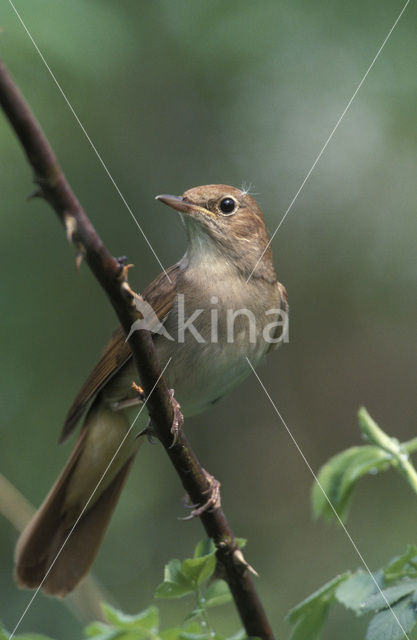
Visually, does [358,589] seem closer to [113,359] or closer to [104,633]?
[104,633]

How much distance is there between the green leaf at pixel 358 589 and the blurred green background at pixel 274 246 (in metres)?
2.58

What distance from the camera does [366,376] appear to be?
6344 mm

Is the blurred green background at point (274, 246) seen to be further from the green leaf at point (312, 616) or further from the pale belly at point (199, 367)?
the green leaf at point (312, 616)

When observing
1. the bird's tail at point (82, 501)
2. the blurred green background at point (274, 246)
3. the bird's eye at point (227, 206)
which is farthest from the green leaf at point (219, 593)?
the blurred green background at point (274, 246)

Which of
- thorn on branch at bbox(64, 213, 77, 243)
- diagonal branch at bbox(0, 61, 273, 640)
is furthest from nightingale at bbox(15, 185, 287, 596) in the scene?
thorn on branch at bbox(64, 213, 77, 243)

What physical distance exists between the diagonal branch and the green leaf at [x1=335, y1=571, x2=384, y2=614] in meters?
0.46

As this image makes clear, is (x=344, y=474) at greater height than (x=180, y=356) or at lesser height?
greater

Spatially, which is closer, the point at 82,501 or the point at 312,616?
the point at 312,616

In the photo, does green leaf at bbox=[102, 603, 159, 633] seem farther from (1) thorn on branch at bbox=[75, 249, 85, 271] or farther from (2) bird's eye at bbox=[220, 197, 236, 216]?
(2) bird's eye at bbox=[220, 197, 236, 216]

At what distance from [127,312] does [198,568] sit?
776 millimetres

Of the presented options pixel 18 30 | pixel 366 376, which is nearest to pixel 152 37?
pixel 18 30

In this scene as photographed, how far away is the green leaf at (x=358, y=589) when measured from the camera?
2.00m

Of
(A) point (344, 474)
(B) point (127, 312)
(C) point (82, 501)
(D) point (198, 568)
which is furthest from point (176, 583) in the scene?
(C) point (82, 501)

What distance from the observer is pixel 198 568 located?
215 centimetres
